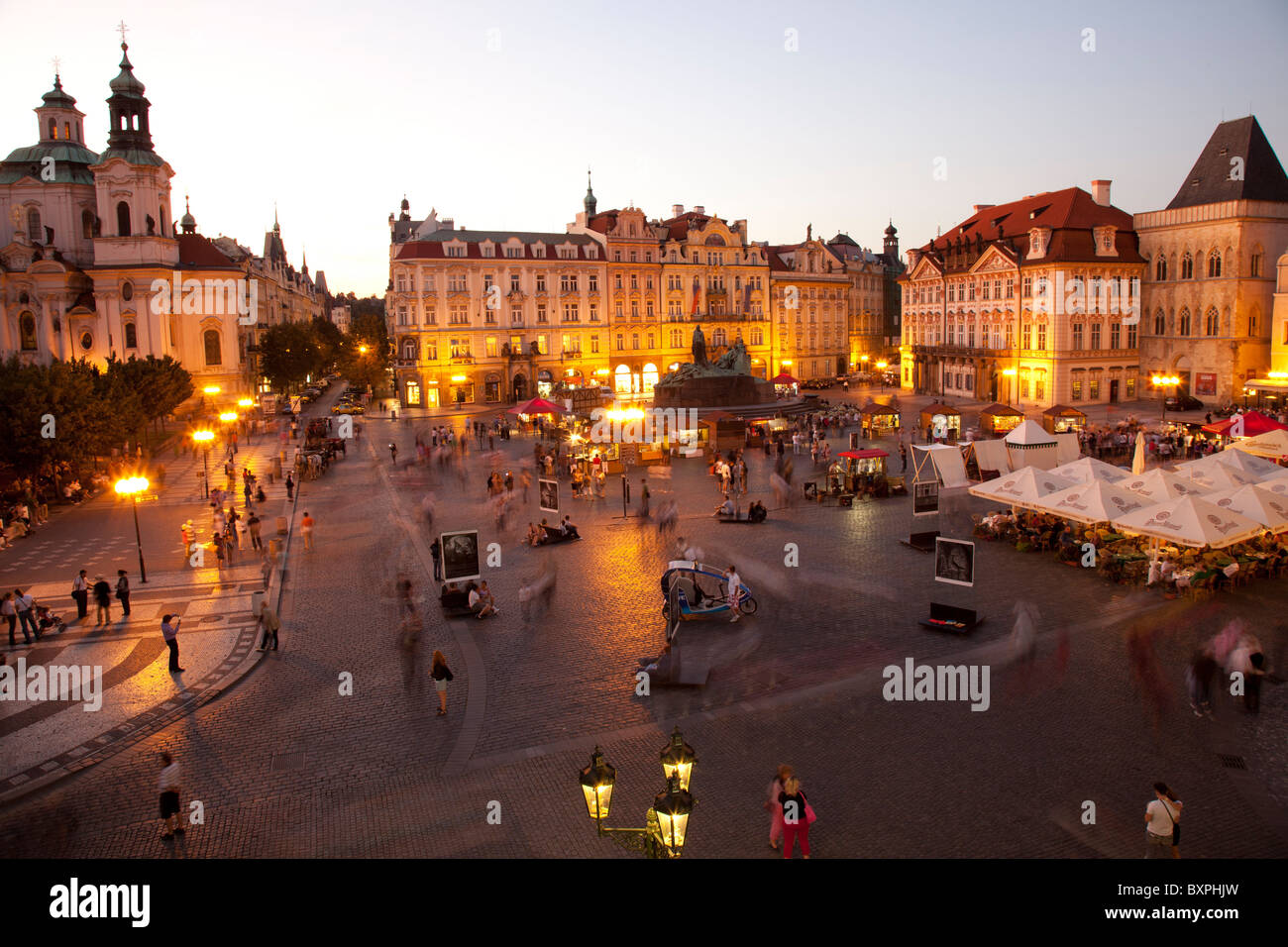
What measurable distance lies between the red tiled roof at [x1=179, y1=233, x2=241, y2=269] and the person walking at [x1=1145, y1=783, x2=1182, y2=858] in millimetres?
72656

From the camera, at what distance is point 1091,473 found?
23.7m

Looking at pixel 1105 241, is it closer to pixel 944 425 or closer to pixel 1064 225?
pixel 1064 225

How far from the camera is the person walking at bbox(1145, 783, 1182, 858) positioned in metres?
9.45

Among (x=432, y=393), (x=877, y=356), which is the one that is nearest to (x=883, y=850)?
(x=432, y=393)

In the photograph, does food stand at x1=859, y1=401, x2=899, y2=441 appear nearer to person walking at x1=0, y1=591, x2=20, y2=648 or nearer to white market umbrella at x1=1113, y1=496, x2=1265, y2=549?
white market umbrella at x1=1113, y1=496, x2=1265, y2=549

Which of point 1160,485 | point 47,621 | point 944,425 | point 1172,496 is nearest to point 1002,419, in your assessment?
point 944,425

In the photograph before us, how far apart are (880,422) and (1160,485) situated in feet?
81.3

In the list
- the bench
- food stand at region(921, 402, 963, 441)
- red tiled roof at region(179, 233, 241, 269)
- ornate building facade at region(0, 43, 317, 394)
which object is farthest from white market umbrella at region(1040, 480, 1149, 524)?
red tiled roof at region(179, 233, 241, 269)

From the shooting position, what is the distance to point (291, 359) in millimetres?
78062

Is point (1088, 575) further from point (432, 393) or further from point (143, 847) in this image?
point (432, 393)

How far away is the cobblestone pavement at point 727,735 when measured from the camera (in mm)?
10672

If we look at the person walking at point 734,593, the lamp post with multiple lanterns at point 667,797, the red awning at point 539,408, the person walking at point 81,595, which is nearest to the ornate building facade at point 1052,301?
the red awning at point 539,408

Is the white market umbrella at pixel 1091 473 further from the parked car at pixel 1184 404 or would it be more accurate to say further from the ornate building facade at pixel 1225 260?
the ornate building facade at pixel 1225 260
